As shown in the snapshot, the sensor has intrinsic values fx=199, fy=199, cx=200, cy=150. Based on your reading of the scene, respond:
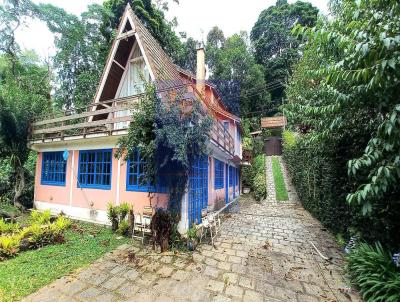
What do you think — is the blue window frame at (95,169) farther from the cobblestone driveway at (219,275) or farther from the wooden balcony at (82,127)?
the cobblestone driveway at (219,275)

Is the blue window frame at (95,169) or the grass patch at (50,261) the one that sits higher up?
the blue window frame at (95,169)

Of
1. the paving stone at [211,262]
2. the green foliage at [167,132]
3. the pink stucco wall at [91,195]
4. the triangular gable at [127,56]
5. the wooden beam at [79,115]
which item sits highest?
the triangular gable at [127,56]

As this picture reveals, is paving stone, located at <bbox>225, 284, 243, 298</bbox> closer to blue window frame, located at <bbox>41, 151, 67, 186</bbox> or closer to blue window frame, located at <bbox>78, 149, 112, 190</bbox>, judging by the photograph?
blue window frame, located at <bbox>78, 149, 112, 190</bbox>

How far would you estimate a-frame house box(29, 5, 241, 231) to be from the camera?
735cm

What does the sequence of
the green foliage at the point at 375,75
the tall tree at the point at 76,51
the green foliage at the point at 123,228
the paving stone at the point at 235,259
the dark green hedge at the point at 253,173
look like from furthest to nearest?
the dark green hedge at the point at 253,173 < the tall tree at the point at 76,51 < the green foliage at the point at 123,228 < the paving stone at the point at 235,259 < the green foliage at the point at 375,75

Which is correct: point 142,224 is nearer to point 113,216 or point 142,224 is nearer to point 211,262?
point 113,216

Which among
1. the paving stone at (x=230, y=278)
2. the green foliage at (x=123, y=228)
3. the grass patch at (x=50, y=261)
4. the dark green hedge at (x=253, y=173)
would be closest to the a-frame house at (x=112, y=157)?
the green foliage at (x=123, y=228)

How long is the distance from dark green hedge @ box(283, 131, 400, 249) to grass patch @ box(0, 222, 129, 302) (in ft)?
21.4

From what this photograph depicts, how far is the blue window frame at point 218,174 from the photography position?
1075 cm

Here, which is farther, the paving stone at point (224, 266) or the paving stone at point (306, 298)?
the paving stone at point (224, 266)

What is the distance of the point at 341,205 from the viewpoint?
610cm

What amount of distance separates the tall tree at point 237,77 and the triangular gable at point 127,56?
17.6 meters

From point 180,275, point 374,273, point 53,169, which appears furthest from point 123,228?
point 374,273

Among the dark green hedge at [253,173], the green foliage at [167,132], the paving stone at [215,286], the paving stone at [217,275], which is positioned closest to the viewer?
the paving stone at [217,275]
